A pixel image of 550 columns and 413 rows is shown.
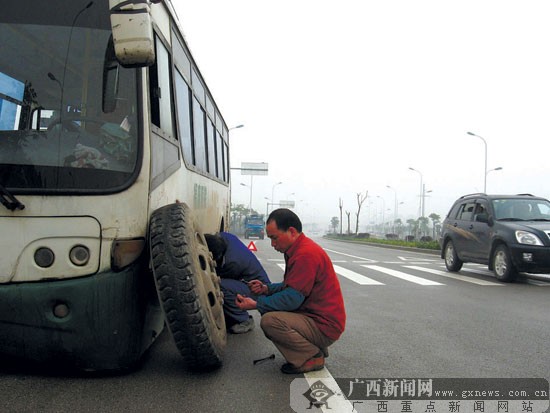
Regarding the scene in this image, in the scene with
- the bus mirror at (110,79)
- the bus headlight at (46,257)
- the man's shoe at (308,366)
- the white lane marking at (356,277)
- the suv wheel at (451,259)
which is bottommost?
the white lane marking at (356,277)

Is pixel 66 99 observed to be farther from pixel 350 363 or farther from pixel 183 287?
pixel 350 363

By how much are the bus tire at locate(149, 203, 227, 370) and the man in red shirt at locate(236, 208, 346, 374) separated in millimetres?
394

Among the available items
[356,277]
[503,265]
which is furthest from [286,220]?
[503,265]

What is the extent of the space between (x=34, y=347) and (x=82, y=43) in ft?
6.86

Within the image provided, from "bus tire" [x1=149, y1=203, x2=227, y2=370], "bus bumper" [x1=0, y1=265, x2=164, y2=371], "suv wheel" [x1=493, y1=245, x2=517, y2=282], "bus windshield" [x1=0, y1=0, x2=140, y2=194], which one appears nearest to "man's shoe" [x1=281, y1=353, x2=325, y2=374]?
"bus tire" [x1=149, y1=203, x2=227, y2=370]

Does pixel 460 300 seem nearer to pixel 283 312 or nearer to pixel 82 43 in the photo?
pixel 283 312

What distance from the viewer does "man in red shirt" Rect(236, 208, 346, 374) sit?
11.8ft

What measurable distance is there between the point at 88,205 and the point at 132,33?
1.13 m

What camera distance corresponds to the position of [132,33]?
2996 mm

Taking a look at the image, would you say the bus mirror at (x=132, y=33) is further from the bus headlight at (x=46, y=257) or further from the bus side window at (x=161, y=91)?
the bus headlight at (x=46, y=257)

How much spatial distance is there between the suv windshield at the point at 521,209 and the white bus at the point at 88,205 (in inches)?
352

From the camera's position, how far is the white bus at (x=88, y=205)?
3207 mm

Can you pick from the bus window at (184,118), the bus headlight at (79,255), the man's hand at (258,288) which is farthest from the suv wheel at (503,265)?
the bus headlight at (79,255)

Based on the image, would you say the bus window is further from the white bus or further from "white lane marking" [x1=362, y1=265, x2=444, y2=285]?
"white lane marking" [x1=362, y1=265, x2=444, y2=285]
